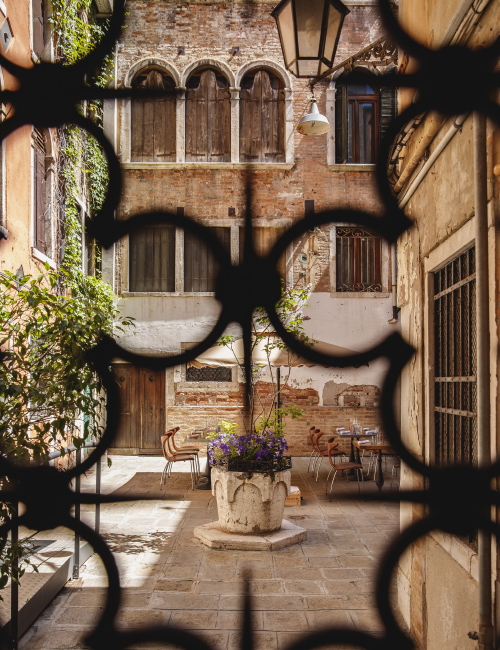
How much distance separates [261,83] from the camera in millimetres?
12102

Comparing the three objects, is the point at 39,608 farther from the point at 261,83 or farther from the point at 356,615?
the point at 261,83

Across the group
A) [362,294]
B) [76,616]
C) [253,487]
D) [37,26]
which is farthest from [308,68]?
[362,294]

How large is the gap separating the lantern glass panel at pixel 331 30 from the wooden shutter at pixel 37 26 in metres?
7.43

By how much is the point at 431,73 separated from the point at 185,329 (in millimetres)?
11969

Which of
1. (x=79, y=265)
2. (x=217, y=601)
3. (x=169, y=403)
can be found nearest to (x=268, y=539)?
(x=217, y=601)

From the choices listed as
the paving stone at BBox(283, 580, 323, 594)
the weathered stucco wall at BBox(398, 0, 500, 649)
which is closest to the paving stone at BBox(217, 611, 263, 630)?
the paving stone at BBox(283, 580, 323, 594)

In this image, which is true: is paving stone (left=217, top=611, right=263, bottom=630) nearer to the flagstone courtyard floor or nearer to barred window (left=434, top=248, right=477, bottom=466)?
the flagstone courtyard floor

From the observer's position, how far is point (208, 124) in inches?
468

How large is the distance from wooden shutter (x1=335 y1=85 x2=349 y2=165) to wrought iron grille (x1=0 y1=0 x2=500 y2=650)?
11.6 meters

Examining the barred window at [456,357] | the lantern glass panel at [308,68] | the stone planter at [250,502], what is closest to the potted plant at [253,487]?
the stone planter at [250,502]

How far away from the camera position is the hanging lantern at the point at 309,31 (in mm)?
1062

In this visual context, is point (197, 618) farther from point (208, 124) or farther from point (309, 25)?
point (208, 124)

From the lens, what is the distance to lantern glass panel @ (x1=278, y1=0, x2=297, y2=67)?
1.08 m

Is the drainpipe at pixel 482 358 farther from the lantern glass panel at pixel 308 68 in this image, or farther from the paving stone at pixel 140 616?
the paving stone at pixel 140 616
